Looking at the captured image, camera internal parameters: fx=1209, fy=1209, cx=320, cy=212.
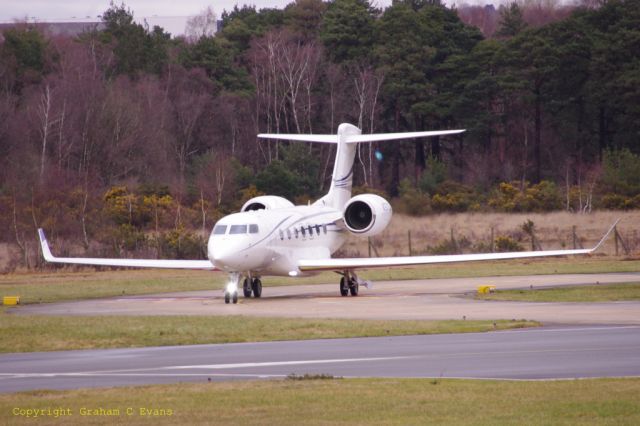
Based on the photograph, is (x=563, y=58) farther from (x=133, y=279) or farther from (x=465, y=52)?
(x=133, y=279)

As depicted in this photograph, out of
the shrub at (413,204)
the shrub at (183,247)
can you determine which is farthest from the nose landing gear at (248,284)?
the shrub at (413,204)

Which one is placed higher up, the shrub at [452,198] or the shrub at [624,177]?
the shrub at [624,177]

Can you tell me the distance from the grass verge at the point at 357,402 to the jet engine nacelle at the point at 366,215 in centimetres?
2007

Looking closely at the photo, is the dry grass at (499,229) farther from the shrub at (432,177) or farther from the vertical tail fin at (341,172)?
the vertical tail fin at (341,172)

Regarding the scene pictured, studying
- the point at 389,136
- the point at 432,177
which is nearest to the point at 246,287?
the point at 389,136

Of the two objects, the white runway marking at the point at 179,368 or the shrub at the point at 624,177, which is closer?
the white runway marking at the point at 179,368

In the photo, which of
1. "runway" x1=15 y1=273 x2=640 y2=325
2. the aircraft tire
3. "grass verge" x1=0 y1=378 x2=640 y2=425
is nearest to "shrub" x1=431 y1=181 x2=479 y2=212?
"runway" x1=15 y1=273 x2=640 y2=325

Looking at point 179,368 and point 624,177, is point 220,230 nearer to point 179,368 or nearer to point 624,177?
point 179,368

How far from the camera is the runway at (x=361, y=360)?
15.9 m

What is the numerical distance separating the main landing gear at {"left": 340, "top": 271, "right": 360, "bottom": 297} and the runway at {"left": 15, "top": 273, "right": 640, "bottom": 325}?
0.93ft

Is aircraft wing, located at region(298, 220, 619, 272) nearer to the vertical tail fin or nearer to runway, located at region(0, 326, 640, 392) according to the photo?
the vertical tail fin

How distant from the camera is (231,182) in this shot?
64.1 meters

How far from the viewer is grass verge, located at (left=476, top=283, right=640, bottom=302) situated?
2860cm

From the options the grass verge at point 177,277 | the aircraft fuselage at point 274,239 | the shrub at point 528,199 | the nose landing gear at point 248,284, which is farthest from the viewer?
the shrub at point 528,199
